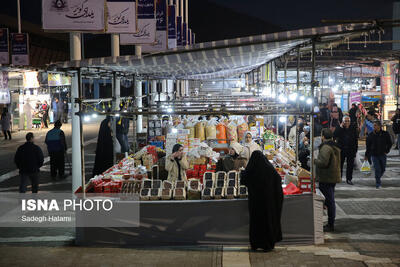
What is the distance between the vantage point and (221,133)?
39.8ft

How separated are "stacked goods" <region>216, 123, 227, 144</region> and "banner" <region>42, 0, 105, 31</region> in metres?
4.33

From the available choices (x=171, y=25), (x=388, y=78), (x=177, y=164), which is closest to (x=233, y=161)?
(x=177, y=164)

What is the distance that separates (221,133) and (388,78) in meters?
14.7

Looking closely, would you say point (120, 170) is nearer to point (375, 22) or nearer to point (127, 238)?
point (127, 238)

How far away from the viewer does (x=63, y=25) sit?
30.2 feet

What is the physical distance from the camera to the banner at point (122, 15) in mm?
10711

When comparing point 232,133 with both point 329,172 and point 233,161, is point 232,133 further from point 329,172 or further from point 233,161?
point 329,172

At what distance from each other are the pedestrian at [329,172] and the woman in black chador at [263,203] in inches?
59.6

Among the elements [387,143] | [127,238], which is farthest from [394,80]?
[127,238]

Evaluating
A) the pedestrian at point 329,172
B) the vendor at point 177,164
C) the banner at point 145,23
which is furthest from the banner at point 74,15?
the pedestrian at point 329,172

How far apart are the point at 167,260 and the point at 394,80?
1979 cm

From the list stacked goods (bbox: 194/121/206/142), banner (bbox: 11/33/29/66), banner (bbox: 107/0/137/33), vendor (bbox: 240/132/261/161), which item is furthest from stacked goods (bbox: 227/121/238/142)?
banner (bbox: 11/33/29/66)

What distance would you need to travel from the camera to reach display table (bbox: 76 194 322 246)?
7449mm

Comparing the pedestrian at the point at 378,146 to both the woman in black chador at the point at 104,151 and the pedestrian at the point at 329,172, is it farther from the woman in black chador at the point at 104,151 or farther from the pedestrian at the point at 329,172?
the woman in black chador at the point at 104,151
